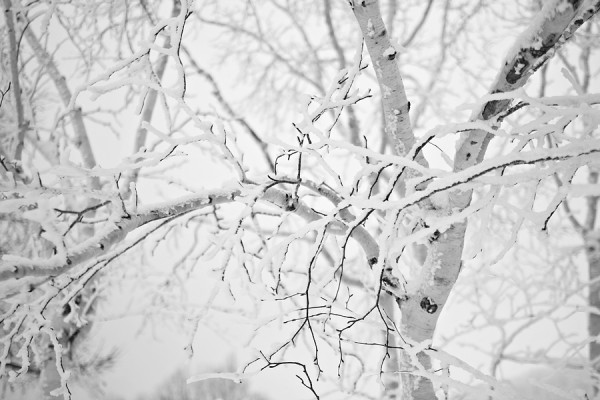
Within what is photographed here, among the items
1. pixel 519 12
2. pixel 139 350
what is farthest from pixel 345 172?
pixel 139 350

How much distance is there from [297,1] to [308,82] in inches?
40.5

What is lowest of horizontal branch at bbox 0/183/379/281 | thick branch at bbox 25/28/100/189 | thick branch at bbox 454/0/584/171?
horizontal branch at bbox 0/183/379/281

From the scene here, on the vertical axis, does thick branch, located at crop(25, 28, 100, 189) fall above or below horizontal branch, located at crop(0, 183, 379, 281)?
above

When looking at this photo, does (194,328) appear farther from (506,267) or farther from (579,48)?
(579,48)

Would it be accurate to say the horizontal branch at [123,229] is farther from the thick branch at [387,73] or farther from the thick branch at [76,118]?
the thick branch at [76,118]

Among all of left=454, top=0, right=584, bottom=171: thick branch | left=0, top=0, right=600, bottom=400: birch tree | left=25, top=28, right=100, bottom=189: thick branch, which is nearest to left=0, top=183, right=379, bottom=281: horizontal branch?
left=0, top=0, right=600, bottom=400: birch tree

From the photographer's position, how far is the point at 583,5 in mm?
1260

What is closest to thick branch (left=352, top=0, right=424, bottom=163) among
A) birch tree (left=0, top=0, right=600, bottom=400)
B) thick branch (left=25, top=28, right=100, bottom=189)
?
birch tree (left=0, top=0, right=600, bottom=400)

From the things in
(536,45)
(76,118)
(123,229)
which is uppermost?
(76,118)

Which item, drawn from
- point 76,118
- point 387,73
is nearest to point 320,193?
point 387,73

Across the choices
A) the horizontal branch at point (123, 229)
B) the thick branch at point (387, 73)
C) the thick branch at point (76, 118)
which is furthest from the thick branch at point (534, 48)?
the thick branch at point (76, 118)

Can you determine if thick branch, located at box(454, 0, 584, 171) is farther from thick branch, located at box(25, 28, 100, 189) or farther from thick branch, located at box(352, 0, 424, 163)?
thick branch, located at box(25, 28, 100, 189)

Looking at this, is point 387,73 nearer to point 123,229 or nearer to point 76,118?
point 123,229

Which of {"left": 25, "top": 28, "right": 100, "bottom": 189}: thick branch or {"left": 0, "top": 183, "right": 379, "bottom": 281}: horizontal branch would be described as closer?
{"left": 0, "top": 183, "right": 379, "bottom": 281}: horizontal branch
